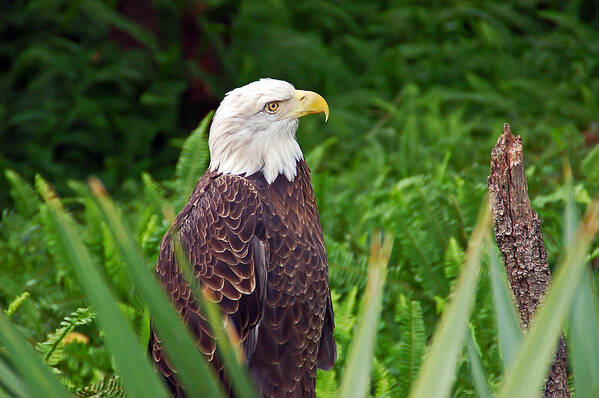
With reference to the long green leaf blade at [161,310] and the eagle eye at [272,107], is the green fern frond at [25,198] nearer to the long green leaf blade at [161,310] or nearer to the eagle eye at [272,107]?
the eagle eye at [272,107]

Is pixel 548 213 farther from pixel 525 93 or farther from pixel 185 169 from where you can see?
pixel 525 93

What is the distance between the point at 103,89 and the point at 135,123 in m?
0.61

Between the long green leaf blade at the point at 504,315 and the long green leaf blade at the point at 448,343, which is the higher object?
the long green leaf blade at the point at 448,343

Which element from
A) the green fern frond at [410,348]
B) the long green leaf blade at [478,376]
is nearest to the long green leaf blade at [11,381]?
the long green leaf blade at [478,376]

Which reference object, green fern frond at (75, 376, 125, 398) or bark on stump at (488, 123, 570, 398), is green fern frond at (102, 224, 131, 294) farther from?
bark on stump at (488, 123, 570, 398)

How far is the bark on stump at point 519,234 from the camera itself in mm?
2373

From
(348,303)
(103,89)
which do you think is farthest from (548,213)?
(103,89)

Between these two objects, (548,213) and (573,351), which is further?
(548,213)

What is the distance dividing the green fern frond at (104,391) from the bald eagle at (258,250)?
0.26 metres

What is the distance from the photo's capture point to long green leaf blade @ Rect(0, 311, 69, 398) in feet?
4.53

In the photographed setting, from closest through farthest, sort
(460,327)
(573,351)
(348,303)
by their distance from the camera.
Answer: (460,327)
(573,351)
(348,303)

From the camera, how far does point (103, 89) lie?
761 cm

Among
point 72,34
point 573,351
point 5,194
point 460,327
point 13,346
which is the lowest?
point 5,194

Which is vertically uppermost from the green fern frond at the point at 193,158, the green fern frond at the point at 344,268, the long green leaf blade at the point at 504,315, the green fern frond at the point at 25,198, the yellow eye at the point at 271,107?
the yellow eye at the point at 271,107
